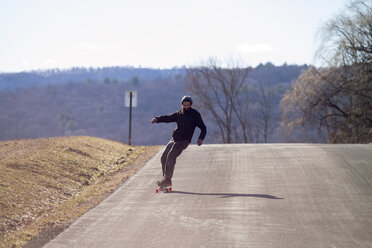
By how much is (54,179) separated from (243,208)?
561 centimetres

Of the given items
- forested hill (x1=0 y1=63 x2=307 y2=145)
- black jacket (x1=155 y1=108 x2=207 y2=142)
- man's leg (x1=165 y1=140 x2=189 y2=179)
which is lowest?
forested hill (x1=0 y1=63 x2=307 y2=145)

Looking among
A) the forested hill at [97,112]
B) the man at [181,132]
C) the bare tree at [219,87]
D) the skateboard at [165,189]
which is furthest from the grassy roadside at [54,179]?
the forested hill at [97,112]

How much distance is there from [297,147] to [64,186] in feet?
25.6

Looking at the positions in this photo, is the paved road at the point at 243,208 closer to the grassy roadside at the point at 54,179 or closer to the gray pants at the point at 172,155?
the gray pants at the point at 172,155

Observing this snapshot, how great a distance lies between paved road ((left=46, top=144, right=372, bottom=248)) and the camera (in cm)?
662

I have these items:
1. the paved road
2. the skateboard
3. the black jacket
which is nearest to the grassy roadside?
the paved road

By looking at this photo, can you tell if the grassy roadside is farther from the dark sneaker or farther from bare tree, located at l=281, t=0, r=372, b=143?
bare tree, located at l=281, t=0, r=372, b=143

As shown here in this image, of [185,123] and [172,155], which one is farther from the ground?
[185,123]

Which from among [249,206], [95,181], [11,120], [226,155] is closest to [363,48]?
[226,155]

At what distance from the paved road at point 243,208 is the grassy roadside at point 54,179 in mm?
574

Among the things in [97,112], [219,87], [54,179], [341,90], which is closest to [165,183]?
[54,179]

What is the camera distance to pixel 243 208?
8367 millimetres

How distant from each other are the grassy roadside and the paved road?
574mm

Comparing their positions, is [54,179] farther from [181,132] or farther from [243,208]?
[243,208]
